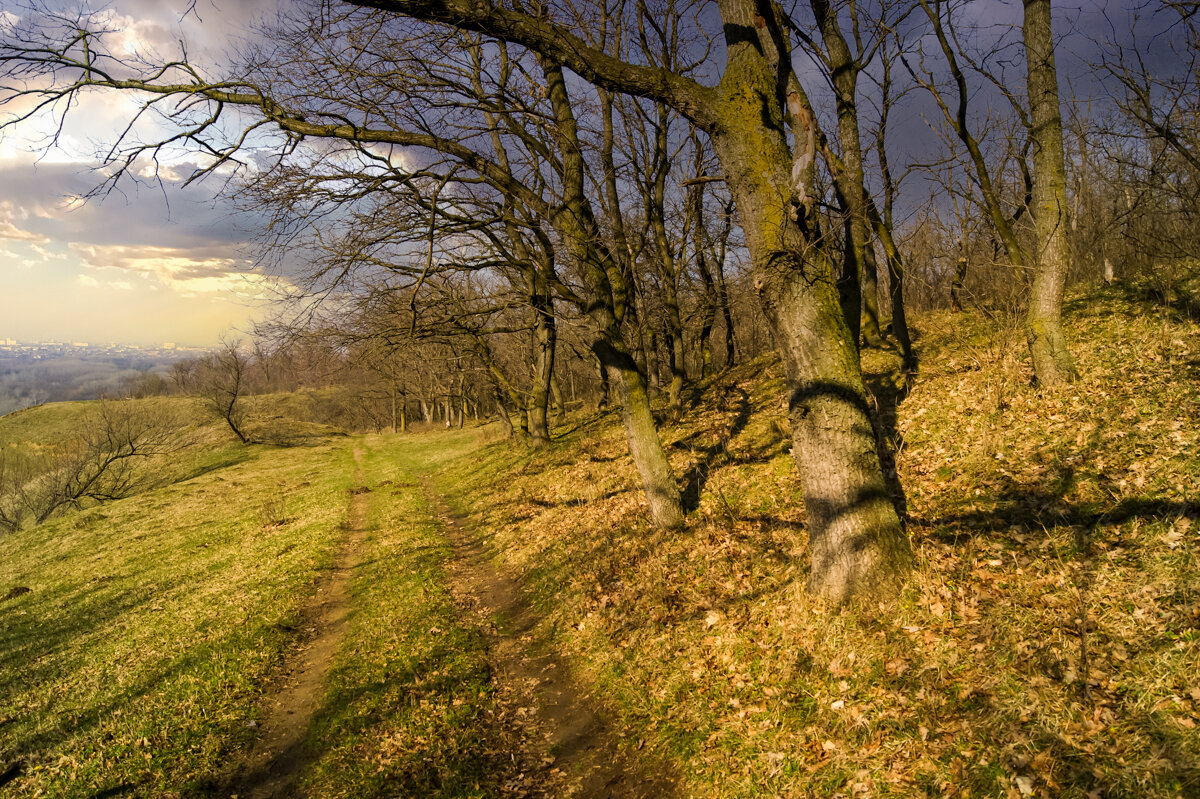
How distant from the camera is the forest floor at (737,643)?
12.3 ft

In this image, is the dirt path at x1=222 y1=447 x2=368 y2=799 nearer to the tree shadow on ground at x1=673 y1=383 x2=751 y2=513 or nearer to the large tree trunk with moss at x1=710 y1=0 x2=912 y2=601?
the large tree trunk with moss at x1=710 y1=0 x2=912 y2=601

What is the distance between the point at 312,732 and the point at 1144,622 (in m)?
8.01

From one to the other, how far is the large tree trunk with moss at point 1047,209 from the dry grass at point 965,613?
0.52m

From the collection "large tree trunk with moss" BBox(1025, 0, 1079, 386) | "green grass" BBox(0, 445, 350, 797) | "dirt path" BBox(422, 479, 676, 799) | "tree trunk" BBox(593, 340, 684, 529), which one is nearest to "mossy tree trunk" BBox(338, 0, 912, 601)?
"dirt path" BBox(422, 479, 676, 799)

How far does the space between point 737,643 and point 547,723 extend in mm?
2267

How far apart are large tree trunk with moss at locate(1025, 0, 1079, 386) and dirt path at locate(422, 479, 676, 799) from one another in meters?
7.87

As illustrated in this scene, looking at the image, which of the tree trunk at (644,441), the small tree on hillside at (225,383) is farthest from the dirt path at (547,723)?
the small tree on hillside at (225,383)

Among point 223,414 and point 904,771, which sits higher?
point 223,414

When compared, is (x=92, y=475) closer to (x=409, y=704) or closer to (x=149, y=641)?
(x=149, y=641)

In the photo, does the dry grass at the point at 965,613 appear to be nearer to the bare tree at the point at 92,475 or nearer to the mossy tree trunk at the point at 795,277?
the mossy tree trunk at the point at 795,277

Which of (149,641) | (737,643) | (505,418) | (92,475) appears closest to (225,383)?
(92,475)

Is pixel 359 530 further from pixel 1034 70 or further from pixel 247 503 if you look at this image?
pixel 1034 70

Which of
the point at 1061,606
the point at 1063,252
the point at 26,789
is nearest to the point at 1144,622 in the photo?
the point at 1061,606

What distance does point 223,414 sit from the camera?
4453cm
